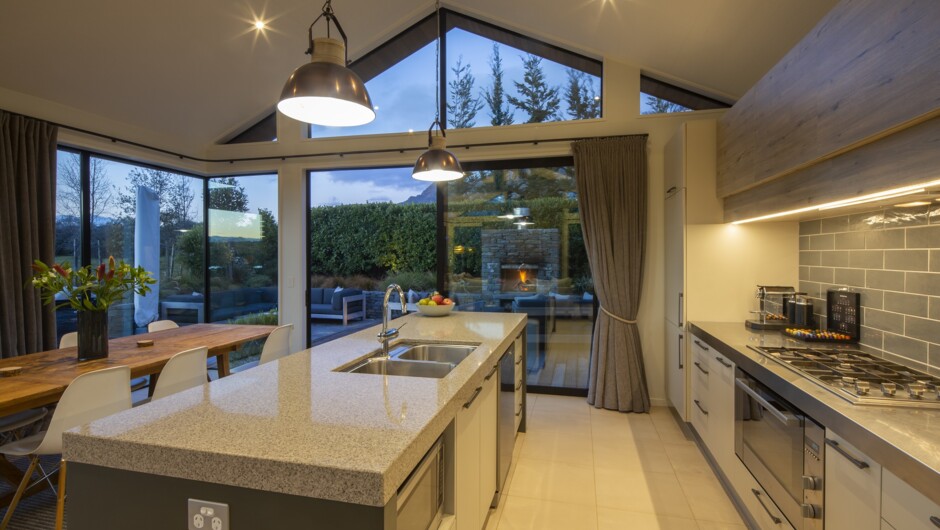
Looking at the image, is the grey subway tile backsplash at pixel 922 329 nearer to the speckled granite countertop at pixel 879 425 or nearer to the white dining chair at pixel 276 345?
the speckled granite countertop at pixel 879 425

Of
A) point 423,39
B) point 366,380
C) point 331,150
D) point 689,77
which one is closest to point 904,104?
point 366,380

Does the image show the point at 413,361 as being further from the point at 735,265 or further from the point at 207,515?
the point at 735,265

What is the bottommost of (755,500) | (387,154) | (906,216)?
(755,500)

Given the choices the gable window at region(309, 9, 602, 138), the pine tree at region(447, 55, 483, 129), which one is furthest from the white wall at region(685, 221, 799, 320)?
the pine tree at region(447, 55, 483, 129)

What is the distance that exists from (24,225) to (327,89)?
Result: 342cm

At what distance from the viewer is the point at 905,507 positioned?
112 cm

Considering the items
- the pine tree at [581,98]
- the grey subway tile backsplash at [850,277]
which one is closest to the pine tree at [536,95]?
the pine tree at [581,98]

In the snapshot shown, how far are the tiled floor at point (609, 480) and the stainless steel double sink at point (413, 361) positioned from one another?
0.90 m

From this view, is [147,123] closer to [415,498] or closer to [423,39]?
[423,39]

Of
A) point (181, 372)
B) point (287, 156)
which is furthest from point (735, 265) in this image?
point (287, 156)

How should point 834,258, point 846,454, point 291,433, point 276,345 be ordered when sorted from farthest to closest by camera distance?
point 276,345 < point 834,258 < point 846,454 < point 291,433

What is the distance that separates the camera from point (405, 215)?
471cm

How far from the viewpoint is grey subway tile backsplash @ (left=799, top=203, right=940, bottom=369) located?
70.6 inches

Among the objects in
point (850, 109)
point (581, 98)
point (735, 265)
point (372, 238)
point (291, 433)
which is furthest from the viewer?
point (372, 238)
